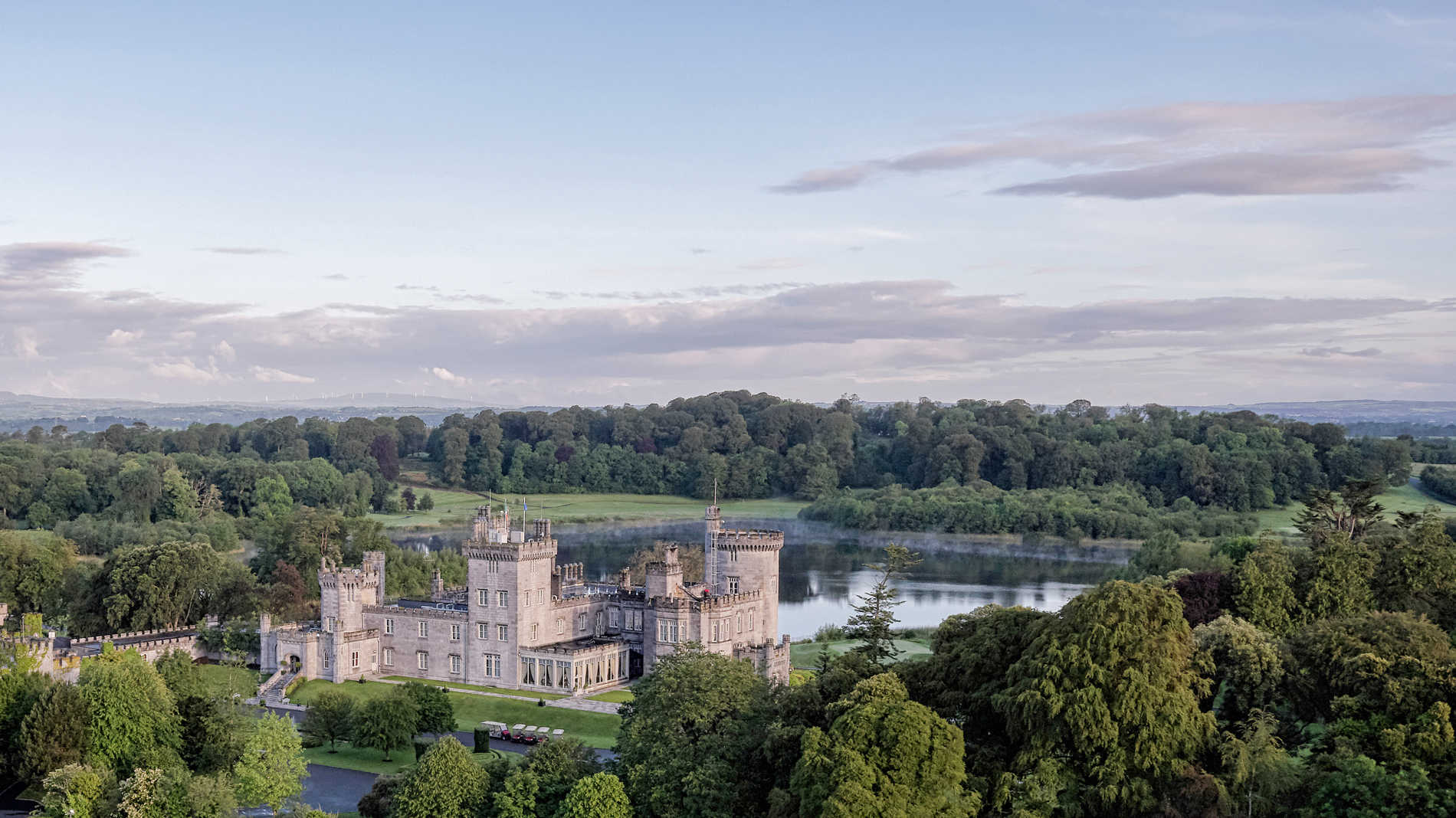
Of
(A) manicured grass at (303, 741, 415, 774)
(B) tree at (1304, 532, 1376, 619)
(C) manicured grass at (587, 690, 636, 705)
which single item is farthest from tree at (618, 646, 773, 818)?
(B) tree at (1304, 532, 1376, 619)

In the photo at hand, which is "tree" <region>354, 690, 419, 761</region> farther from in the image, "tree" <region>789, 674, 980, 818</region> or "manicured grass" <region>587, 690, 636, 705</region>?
"tree" <region>789, 674, 980, 818</region>

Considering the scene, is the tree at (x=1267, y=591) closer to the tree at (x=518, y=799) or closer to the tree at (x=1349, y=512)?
the tree at (x=1349, y=512)

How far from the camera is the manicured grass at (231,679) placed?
173ft

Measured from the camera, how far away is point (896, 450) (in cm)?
16800

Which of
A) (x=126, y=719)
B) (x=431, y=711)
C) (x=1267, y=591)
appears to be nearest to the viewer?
(x=126, y=719)

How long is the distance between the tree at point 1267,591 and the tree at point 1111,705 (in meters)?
14.8

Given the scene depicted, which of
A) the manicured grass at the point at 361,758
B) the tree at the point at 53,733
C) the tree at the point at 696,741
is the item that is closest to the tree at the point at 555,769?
the tree at the point at 696,741

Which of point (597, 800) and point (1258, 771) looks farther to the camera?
point (597, 800)

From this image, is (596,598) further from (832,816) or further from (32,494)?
(32,494)

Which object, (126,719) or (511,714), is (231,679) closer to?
(511,714)

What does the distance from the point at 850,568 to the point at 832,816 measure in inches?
2881

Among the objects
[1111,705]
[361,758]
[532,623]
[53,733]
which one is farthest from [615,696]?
[1111,705]

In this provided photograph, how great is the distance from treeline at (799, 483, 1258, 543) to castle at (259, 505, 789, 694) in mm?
61011

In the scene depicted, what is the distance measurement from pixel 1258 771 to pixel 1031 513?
90429 mm
